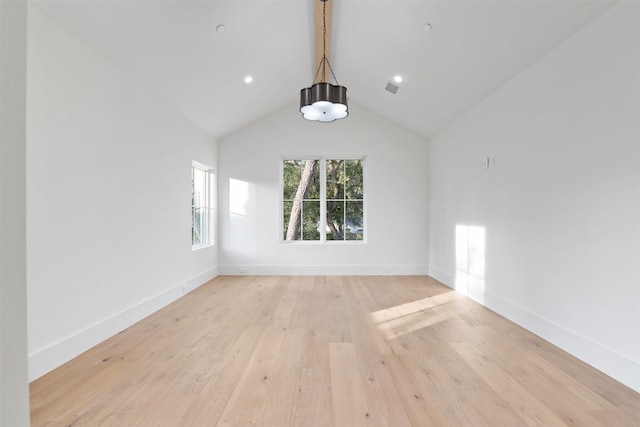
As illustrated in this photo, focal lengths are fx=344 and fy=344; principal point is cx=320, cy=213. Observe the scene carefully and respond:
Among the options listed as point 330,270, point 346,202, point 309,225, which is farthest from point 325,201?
point 330,270

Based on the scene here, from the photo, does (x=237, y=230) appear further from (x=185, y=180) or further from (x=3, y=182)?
(x=3, y=182)

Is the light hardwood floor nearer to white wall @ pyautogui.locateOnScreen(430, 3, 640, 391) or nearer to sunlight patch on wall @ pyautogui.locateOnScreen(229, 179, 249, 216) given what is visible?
white wall @ pyautogui.locateOnScreen(430, 3, 640, 391)

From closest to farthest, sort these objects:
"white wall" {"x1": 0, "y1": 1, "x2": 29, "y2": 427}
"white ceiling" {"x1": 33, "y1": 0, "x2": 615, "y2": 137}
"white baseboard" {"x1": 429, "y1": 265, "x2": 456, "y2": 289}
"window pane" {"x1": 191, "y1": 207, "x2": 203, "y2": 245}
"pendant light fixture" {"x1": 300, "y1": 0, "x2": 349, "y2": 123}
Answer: "white wall" {"x1": 0, "y1": 1, "x2": 29, "y2": 427}, "white ceiling" {"x1": 33, "y1": 0, "x2": 615, "y2": 137}, "pendant light fixture" {"x1": 300, "y1": 0, "x2": 349, "y2": 123}, "white baseboard" {"x1": 429, "y1": 265, "x2": 456, "y2": 289}, "window pane" {"x1": 191, "y1": 207, "x2": 203, "y2": 245}

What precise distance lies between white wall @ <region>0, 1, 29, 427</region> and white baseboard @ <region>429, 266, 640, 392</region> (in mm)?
2966

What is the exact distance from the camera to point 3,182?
1.81 feet

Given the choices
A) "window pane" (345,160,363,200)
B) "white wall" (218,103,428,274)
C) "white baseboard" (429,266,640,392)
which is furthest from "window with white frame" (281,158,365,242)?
"white baseboard" (429,266,640,392)

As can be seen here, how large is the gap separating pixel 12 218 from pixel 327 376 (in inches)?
81.8

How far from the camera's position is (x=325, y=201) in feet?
20.4

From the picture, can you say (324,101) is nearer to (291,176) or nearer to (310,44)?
(310,44)

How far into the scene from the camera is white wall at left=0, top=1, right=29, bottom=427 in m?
0.55

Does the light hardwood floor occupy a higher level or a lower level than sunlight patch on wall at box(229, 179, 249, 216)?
lower

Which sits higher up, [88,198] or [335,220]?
[88,198]

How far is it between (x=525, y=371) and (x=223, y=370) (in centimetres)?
206

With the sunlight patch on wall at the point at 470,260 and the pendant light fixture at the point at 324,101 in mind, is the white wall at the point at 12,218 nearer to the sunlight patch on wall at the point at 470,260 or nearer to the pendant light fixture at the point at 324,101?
the pendant light fixture at the point at 324,101
